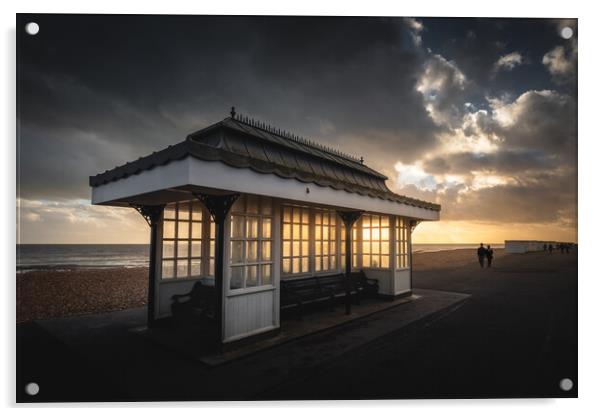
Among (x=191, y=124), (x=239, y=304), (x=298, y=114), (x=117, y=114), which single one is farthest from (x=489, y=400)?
(x=117, y=114)

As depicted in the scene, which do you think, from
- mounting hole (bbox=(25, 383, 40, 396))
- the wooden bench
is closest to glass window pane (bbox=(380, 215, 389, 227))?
the wooden bench

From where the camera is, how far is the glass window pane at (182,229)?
21.1 feet

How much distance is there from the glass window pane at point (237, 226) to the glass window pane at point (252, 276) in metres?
0.60

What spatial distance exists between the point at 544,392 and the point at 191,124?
6.66 m

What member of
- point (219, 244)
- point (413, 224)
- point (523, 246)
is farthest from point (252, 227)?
point (523, 246)

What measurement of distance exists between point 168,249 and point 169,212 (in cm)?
75

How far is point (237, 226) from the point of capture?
17.2ft

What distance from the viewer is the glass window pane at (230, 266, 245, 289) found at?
203 inches

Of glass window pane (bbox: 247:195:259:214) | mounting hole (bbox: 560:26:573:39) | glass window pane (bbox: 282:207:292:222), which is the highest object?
mounting hole (bbox: 560:26:573:39)

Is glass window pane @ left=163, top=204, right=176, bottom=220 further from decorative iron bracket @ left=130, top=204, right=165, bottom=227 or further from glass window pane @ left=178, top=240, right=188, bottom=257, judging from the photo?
glass window pane @ left=178, top=240, right=188, bottom=257

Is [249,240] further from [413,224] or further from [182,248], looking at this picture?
[413,224]

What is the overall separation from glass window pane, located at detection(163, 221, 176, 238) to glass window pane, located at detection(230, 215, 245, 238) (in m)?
1.82

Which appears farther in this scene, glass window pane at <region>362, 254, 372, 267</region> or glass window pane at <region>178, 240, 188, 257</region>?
glass window pane at <region>362, 254, 372, 267</region>

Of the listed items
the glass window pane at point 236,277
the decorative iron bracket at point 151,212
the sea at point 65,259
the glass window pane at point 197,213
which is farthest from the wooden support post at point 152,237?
the glass window pane at point 236,277
